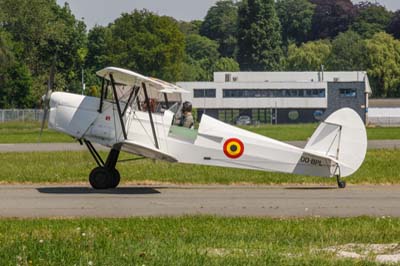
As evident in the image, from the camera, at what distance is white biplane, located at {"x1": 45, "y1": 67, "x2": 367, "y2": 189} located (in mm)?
20203

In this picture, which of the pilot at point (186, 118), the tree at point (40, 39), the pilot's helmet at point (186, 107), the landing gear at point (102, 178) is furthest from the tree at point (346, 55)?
the landing gear at point (102, 178)

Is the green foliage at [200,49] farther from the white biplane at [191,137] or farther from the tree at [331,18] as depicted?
the white biplane at [191,137]

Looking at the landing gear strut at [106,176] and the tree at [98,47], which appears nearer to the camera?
the landing gear strut at [106,176]

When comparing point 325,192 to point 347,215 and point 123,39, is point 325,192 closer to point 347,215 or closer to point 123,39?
point 347,215

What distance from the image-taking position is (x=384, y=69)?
12525 centimetres

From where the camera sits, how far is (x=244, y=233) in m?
13.4

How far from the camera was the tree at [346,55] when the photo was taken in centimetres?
13788

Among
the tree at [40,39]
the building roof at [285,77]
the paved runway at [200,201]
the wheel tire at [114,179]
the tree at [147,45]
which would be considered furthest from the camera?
the building roof at [285,77]

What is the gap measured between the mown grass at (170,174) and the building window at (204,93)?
72.7m

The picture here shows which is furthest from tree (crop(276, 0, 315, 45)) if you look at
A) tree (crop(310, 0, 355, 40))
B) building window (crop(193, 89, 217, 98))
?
building window (crop(193, 89, 217, 98))

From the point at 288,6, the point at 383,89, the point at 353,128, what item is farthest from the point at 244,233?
the point at 288,6

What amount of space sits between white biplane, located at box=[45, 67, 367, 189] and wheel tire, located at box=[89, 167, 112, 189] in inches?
0.8

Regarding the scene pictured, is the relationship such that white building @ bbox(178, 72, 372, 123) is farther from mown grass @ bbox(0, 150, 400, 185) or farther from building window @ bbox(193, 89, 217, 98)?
mown grass @ bbox(0, 150, 400, 185)

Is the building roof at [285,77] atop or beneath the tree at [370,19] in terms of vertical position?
beneath
